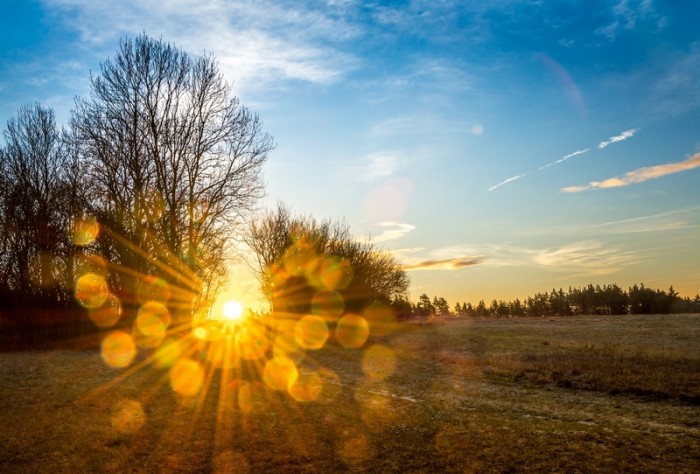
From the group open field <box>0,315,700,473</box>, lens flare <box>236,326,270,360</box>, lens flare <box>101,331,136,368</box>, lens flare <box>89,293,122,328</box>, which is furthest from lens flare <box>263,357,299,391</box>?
lens flare <box>89,293,122,328</box>

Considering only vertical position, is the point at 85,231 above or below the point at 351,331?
above

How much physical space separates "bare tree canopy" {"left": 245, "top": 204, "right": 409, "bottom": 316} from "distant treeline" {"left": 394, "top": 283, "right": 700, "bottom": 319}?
27850 millimetres

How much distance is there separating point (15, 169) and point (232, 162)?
14.3 metres

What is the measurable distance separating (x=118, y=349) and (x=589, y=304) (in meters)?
107

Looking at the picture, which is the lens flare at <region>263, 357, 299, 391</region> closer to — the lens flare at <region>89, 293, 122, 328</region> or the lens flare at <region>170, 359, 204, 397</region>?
the lens flare at <region>170, 359, 204, 397</region>

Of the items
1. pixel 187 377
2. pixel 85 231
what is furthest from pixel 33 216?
pixel 187 377

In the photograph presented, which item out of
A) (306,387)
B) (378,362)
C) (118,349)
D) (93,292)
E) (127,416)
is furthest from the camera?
(93,292)

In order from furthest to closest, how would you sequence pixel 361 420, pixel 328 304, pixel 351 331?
pixel 328 304 → pixel 351 331 → pixel 361 420

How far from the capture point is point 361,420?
9039mm

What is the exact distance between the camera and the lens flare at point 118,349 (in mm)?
17078

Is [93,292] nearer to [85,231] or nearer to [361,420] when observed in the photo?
[85,231]

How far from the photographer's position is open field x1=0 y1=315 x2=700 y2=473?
6.55 meters

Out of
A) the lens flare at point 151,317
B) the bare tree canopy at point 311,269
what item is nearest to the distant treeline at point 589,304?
the bare tree canopy at point 311,269

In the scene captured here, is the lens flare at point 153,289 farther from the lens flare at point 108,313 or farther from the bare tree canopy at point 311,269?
the bare tree canopy at point 311,269
